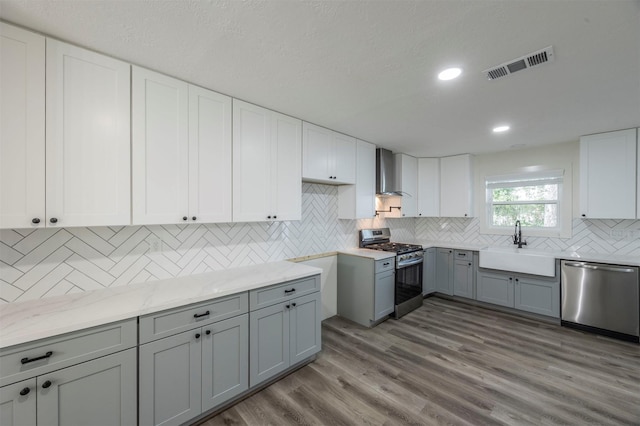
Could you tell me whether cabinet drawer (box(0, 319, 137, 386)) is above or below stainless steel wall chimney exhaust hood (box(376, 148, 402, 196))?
below

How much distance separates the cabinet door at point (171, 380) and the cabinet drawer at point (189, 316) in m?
0.05

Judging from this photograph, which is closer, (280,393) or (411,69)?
(411,69)

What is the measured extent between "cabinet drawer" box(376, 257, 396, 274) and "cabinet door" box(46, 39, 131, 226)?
8.70ft

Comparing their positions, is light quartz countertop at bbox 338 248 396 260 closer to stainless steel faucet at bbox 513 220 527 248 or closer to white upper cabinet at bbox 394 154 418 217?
white upper cabinet at bbox 394 154 418 217

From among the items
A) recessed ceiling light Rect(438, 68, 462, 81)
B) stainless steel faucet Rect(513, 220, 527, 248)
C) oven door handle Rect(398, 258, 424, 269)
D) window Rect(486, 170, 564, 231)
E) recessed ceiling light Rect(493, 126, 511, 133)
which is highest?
recessed ceiling light Rect(493, 126, 511, 133)

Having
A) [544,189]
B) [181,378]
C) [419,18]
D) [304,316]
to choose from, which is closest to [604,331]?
[544,189]

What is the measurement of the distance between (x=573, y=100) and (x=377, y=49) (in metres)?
1.99

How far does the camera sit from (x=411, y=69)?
1.83 metres

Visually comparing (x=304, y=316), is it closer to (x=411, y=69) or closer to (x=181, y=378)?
(x=181, y=378)

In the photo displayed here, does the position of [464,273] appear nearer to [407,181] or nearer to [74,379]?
A: [407,181]

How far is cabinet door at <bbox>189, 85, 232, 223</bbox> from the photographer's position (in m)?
2.07

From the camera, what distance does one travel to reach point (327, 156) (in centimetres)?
315

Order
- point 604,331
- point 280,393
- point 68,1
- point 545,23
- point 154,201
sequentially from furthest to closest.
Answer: point 604,331 → point 280,393 → point 154,201 → point 545,23 → point 68,1

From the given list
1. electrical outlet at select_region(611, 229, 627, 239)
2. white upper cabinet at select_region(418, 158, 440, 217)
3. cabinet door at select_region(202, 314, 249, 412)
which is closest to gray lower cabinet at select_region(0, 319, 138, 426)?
cabinet door at select_region(202, 314, 249, 412)
